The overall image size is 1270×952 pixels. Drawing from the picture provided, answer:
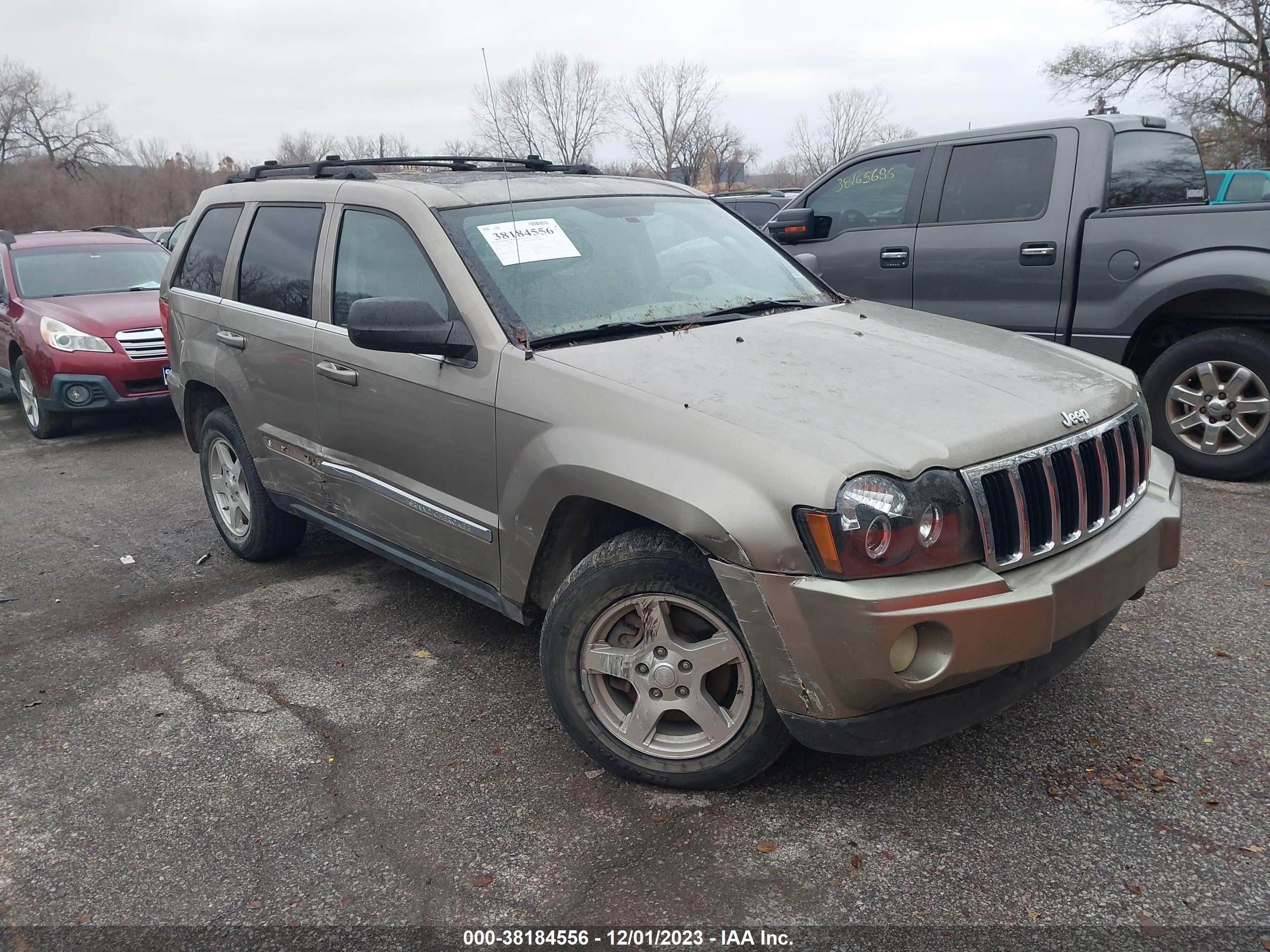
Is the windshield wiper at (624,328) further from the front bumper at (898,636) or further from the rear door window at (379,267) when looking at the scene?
the front bumper at (898,636)

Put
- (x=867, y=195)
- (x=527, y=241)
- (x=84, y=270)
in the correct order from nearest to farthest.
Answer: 1. (x=527, y=241)
2. (x=867, y=195)
3. (x=84, y=270)

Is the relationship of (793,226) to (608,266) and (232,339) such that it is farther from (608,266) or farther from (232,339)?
(232,339)

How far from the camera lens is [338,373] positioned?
12.7 ft

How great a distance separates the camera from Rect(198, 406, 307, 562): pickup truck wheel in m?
4.82

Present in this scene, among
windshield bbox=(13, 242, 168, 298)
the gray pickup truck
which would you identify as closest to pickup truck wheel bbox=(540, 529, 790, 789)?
the gray pickup truck

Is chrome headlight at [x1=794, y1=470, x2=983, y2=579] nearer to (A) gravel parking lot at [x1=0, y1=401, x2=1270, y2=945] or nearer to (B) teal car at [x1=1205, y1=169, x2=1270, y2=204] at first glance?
(A) gravel parking lot at [x1=0, y1=401, x2=1270, y2=945]

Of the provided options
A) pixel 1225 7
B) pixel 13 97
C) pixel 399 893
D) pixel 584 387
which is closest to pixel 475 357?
pixel 584 387

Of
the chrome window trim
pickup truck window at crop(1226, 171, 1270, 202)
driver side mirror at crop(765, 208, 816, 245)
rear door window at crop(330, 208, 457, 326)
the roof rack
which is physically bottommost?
the chrome window trim

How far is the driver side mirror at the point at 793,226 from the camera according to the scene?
6945 mm

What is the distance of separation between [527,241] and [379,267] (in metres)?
0.64

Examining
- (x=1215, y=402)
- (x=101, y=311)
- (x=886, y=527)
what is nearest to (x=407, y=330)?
(x=886, y=527)

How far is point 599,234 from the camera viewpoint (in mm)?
3744

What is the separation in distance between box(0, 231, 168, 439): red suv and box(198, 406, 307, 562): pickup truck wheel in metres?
3.21

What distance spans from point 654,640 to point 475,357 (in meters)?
1.11
